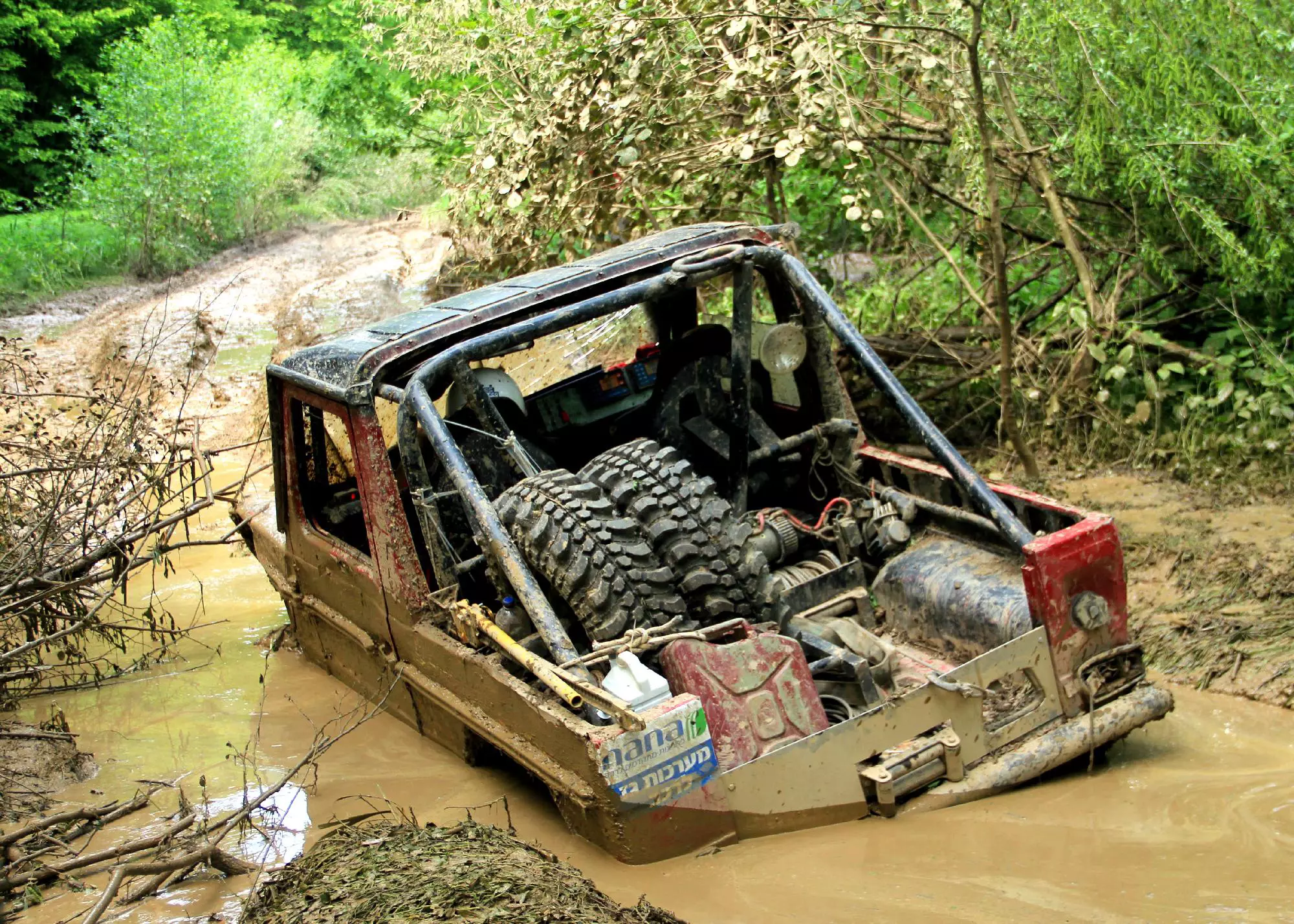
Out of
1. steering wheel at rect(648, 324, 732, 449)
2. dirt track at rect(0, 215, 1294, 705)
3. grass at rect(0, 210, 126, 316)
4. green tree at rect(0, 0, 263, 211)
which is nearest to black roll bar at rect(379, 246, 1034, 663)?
steering wheel at rect(648, 324, 732, 449)

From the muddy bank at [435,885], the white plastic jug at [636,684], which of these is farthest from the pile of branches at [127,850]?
the white plastic jug at [636,684]

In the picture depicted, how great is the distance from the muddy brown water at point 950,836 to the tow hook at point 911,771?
0.24 ft

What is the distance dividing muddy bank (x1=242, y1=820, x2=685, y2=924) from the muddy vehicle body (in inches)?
11.3

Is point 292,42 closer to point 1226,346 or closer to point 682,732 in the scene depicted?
point 1226,346

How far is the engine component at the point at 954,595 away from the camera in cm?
396

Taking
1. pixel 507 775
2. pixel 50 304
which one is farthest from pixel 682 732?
pixel 50 304

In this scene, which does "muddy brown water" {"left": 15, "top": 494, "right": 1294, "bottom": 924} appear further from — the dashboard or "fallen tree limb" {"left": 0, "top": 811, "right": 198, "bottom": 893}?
the dashboard

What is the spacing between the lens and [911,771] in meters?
3.57

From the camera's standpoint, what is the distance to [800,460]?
5062 mm

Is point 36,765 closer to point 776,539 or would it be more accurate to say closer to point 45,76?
point 776,539

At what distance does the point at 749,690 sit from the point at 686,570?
1.56 ft

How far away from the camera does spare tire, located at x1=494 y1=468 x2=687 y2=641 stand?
3756mm

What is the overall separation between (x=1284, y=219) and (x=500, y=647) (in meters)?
4.20

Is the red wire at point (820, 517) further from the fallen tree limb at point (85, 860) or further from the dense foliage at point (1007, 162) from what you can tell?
the fallen tree limb at point (85, 860)
